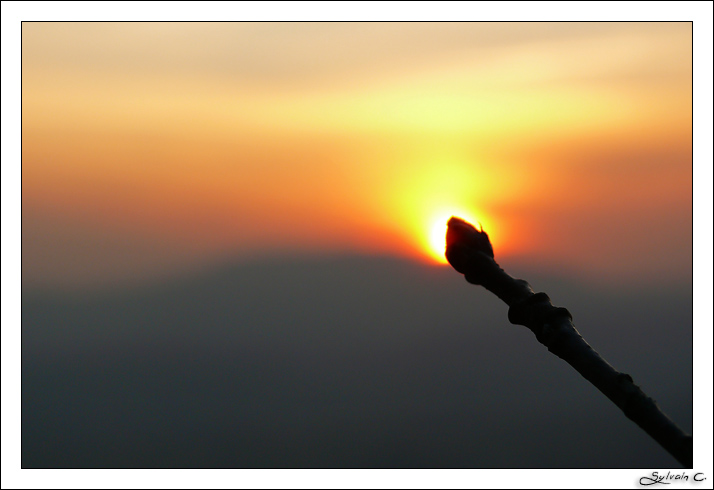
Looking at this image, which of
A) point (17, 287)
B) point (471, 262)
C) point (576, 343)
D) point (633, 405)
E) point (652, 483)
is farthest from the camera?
point (17, 287)

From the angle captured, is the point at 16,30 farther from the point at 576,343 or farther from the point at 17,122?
the point at 576,343

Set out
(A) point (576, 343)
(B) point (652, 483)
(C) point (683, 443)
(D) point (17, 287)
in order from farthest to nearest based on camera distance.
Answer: (D) point (17, 287)
(B) point (652, 483)
(A) point (576, 343)
(C) point (683, 443)

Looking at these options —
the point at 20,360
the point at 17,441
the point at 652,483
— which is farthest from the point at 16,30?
the point at 652,483

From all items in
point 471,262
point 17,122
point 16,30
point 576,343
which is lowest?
point 576,343

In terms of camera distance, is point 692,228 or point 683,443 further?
point 692,228

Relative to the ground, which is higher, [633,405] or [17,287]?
[17,287]

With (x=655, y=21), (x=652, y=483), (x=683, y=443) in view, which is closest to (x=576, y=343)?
(x=683, y=443)
